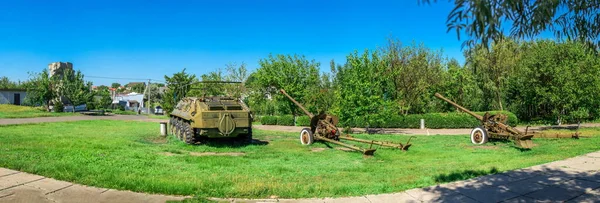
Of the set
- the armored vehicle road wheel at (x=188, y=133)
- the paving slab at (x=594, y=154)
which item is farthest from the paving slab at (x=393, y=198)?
the armored vehicle road wheel at (x=188, y=133)

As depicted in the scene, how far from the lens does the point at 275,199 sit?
572cm

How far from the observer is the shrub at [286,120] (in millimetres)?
29356

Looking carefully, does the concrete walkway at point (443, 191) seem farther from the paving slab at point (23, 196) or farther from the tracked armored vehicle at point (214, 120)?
the tracked armored vehicle at point (214, 120)

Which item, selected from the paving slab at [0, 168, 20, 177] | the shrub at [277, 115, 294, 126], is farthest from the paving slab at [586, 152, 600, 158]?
the shrub at [277, 115, 294, 126]

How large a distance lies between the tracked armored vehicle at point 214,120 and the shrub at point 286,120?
14625 millimetres

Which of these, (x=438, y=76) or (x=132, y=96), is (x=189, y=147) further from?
(x=132, y=96)

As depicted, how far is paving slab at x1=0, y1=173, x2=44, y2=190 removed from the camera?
236 inches

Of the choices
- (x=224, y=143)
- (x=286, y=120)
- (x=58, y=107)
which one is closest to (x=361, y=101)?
(x=224, y=143)

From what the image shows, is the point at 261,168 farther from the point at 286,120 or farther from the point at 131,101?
the point at 131,101

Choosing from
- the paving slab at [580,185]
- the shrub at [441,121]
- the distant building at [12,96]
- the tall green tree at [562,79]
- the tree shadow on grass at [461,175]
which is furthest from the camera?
the distant building at [12,96]

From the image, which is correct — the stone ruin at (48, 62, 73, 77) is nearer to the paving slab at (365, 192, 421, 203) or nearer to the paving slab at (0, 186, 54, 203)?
the paving slab at (0, 186, 54, 203)

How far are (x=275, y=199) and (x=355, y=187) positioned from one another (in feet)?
4.65

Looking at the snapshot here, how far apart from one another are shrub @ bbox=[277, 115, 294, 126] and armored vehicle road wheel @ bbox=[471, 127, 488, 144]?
16.2 meters

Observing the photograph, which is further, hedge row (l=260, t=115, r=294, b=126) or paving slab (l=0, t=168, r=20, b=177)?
hedge row (l=260, t=115, r=294, b=126)
